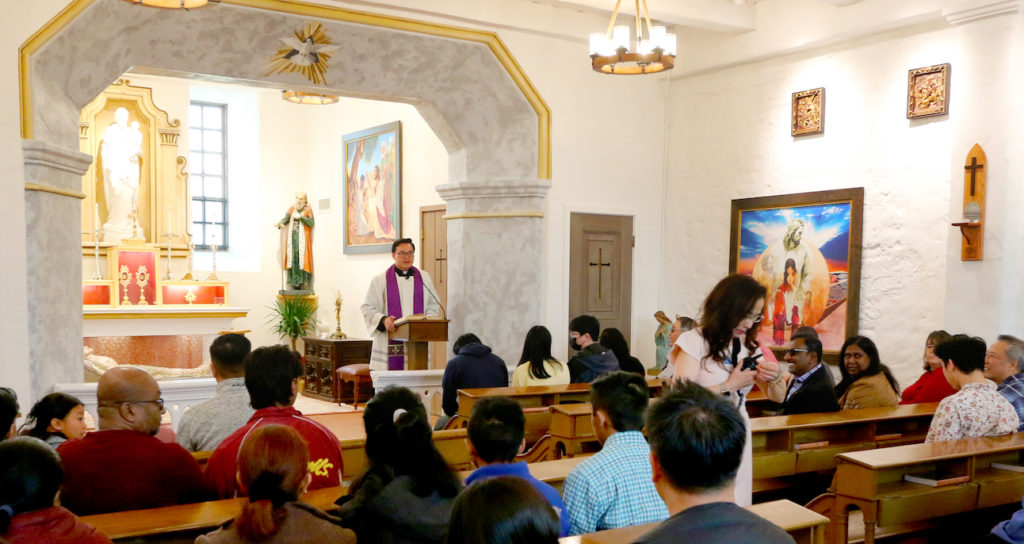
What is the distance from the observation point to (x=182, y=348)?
39.2 feet

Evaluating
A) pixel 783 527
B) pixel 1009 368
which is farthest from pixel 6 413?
pixel 1009 368

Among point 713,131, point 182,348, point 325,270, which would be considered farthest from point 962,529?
point 325,270

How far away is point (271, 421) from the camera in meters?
3.20

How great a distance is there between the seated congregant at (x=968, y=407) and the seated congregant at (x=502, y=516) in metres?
3.81

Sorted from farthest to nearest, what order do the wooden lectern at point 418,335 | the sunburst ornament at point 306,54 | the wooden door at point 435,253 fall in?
1. the wooden door at point 435,253
2. the sunburst ornament at point 306,54
3. the wooden lectern at point 418,335

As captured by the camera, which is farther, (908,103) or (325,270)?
(325,270)

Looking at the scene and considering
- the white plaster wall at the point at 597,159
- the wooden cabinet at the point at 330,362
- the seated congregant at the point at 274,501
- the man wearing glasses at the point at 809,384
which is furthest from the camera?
the wooden cabinet at the point at 330,362

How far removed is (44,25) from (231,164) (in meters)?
8.17

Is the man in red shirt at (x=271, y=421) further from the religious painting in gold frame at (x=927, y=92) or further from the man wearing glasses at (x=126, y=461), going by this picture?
the religious painting in gold frame at (x=927, y=92)

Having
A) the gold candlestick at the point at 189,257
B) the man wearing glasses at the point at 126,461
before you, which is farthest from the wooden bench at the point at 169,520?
the gold candlestick at the point at 189,257

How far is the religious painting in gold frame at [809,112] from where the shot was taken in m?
Answer: 8.57

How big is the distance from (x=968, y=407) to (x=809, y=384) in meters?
1.25

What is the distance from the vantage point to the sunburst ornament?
27.0 ft

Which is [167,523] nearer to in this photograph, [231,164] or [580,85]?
[580,85]
